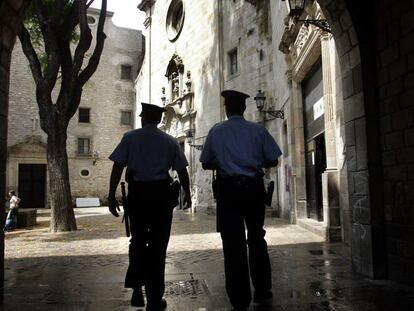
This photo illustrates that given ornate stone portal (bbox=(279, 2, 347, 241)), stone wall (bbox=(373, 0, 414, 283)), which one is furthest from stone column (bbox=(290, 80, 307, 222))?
stone wall (bbox=(373, 0, 414, 283))

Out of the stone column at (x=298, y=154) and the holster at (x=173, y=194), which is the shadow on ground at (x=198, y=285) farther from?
the stone column at (x=298, y=154)

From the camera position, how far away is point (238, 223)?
11.6 feet

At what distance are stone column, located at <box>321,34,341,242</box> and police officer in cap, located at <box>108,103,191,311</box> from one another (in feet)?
17.0

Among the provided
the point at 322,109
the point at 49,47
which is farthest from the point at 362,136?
the point at 49,47

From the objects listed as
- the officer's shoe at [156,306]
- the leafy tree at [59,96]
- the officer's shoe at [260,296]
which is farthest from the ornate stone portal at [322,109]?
the leafy tree at [59,96]

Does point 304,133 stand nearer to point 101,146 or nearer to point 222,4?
point 222,4

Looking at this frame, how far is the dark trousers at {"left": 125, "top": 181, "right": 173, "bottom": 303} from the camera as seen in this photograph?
3.66m

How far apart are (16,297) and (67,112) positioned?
8.67 m

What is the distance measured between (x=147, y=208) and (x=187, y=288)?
4.14 feet

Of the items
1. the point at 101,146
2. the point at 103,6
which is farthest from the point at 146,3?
the point at 103,6

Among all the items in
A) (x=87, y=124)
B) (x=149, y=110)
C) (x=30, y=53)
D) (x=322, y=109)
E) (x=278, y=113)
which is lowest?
(x=149, y=110)

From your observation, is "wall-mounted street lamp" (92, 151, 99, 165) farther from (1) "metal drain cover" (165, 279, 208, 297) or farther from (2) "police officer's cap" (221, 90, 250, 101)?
(2) "police officer's cap" (221, 90, 250, 101)

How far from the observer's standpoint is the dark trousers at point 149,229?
3.66 metres

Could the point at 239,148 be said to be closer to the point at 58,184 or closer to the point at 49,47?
the point at 58,184
